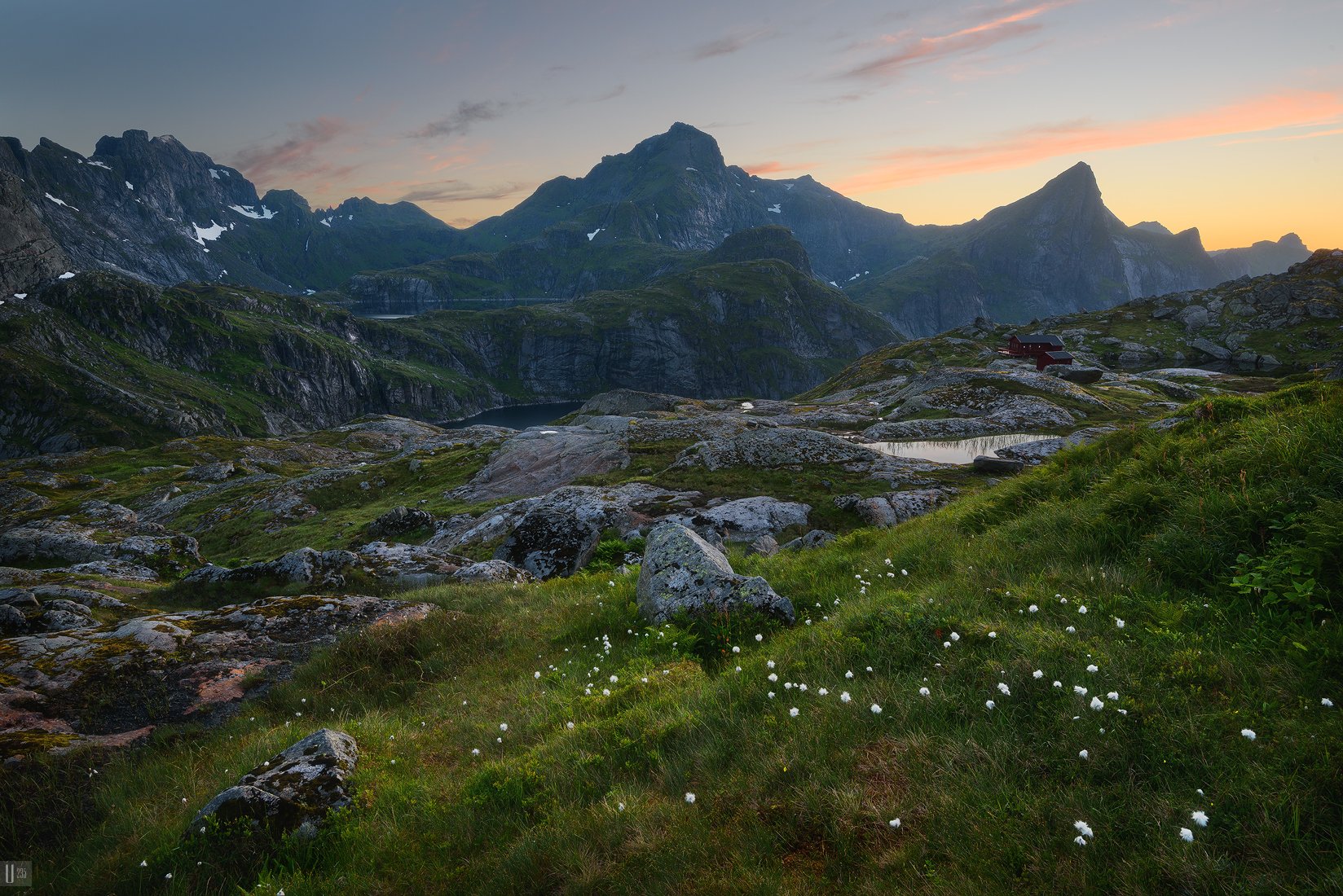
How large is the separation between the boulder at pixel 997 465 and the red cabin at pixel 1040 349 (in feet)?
291

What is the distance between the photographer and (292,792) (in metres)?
7.17

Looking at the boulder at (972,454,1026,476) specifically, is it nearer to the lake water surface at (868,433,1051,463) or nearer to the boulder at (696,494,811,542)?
the lake water surface at (868,433,1051,463)

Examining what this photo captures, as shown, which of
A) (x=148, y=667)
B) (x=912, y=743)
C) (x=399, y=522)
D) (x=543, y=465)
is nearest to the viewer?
(x=912, y=743)

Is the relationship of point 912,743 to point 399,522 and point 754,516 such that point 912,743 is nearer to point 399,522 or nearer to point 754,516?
point 754,516

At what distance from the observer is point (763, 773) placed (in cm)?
596

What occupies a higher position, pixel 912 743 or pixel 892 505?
pixel 912 743

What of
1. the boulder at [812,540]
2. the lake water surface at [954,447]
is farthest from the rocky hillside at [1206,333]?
the boulder at [812,540]

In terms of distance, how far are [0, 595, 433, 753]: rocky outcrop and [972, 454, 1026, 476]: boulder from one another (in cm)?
3367

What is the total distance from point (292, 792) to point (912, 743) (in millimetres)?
7611

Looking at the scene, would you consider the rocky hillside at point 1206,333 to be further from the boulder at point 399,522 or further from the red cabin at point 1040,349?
the boulder at point 399,522

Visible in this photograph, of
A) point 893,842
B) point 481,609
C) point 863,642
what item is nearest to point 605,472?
point 481,609

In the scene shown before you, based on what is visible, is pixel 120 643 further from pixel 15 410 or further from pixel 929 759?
pixel 15 410

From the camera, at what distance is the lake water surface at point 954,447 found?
1684 inches

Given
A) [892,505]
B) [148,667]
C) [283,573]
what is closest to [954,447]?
[892,505]
